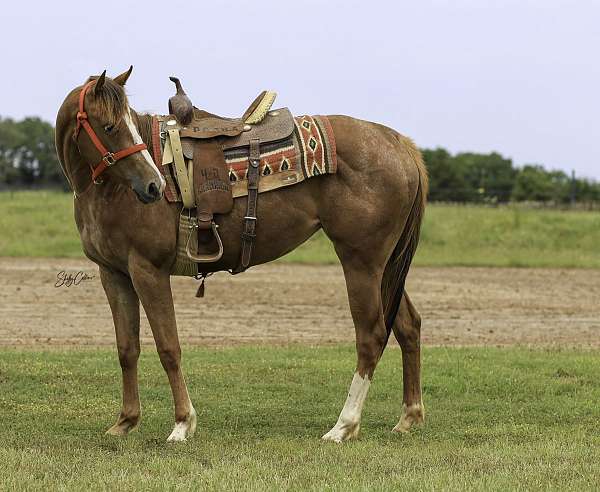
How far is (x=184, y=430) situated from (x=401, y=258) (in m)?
2.09

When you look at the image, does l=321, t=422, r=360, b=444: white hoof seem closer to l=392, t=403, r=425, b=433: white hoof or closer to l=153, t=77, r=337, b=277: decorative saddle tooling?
l=392, t=403, r=425, b=433: white hoof

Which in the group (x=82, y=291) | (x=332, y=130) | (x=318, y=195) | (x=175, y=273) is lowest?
(x=82, y=291)

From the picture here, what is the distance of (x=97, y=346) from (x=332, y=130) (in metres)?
5.70

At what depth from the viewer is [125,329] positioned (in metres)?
6.95

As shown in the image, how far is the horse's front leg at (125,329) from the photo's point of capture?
6945 mm

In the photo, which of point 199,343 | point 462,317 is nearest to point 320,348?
point 199,343

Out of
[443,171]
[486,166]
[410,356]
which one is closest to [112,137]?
[410,356]

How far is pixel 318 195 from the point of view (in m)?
6.90

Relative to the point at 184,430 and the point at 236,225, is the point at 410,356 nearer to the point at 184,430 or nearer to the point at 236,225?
the point at 236,225

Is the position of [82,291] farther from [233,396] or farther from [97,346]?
[233,396]

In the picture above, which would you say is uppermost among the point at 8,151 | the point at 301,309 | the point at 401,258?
the point at 8,151

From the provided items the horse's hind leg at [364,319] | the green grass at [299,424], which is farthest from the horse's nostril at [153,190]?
the green grass at [299,424]

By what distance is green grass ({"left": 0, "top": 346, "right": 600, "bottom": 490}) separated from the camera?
212 inches

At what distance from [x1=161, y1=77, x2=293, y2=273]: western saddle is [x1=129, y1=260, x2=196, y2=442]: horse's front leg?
30cm
